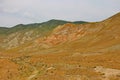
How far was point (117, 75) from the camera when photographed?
36.7 m

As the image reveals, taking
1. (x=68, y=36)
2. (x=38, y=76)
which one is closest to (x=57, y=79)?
(x=38, y=76)

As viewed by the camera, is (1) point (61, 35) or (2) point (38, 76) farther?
(1) point (61, 35)

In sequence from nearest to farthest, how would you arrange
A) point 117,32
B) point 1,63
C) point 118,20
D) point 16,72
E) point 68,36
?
point 16,72
point 1,63
point 117,32
point 118,20
point 68,36

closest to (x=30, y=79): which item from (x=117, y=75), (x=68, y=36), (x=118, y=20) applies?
(x=117, y=75)

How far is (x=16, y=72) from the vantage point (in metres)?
42.1

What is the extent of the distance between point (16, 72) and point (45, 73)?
539cm

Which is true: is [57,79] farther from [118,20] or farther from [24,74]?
[118,20]

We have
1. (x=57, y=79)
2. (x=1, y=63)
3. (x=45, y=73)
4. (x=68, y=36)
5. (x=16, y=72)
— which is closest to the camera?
(x=57, y=79)

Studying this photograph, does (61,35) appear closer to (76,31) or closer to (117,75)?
(76,31)

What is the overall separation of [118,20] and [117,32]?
2486 centimetres

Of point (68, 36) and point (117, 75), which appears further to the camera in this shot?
point (68, 36)

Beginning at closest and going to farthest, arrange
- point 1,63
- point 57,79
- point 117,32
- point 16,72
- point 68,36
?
1. point 57,79
2. point 16,72
3. point 1,63
4. point 117,32
5. point 68,36

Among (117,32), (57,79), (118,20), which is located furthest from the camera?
(118,20)

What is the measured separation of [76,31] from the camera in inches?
7298
